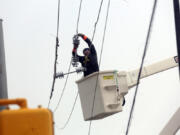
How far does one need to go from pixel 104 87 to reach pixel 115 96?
0.69 feet

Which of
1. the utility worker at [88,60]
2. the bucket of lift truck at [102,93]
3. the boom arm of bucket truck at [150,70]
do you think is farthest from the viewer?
the boom arm of bucket truck at [150,70]

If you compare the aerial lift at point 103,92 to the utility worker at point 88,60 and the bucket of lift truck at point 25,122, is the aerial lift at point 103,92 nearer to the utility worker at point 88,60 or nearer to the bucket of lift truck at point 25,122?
the utility worker at point 88,60

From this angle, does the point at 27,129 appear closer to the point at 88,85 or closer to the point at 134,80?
the point at 88,85

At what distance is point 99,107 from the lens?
9.70 ft

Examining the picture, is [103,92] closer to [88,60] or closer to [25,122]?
[88,60]

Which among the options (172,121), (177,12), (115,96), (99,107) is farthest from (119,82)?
(177,12)

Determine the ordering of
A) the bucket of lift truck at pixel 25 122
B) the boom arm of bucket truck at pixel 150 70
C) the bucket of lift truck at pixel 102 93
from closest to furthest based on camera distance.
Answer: the bucket of lift truck at pixel 25 122
the bucket of lift truck at pixel 102 93
the boom arm of bucket truck at pixel 150 70

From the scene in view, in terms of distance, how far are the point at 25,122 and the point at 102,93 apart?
1998mm

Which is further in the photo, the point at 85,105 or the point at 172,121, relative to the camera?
the point at 85,105

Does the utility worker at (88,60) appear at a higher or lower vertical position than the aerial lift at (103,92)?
higher

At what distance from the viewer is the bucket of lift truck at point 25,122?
0.91 m

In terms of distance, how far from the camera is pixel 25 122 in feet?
3.02

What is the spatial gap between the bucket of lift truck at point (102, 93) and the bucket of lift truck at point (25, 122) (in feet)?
6.31

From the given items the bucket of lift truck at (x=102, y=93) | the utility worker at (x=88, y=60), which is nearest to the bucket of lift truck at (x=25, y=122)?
the bucket of lift truck at (x=102, y=93)
